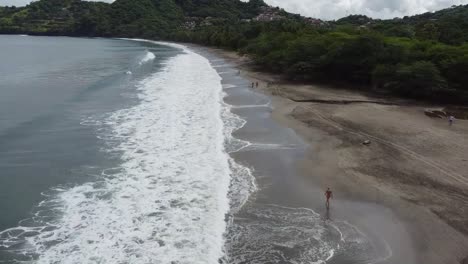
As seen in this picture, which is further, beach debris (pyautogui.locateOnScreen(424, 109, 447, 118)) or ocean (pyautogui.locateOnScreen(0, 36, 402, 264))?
beach debris (pyautogui.locateOnScreen(424, 109, 447, 118))

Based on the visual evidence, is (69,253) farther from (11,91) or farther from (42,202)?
(11,91)

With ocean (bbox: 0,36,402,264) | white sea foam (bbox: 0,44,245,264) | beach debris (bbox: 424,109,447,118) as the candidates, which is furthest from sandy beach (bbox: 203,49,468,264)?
white sea foam (bbox: 0,44,245,264)

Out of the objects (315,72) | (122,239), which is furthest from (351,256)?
(315,72)

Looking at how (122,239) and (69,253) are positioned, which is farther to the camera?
(122,239)

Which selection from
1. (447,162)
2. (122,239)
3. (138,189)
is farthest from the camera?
(447,162)

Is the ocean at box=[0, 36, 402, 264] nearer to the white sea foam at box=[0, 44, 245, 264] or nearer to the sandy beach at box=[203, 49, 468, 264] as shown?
the white sea foam at box=[0, 44, 245, 264]

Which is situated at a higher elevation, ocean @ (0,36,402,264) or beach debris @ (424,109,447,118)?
beach debris @ (424,109,447,118)

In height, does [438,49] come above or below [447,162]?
above

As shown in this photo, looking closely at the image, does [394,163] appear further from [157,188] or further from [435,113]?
[435,113]
